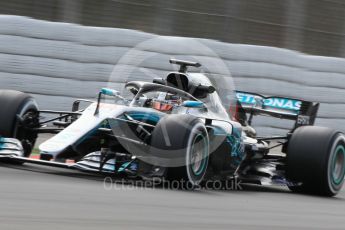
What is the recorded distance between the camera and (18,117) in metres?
8.68

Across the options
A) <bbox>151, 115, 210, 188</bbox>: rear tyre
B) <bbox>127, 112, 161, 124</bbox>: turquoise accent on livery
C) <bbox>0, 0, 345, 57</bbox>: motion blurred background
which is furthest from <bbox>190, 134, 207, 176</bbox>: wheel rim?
<bbox>0, 0, 345, 57</bbox>: motion blurred background

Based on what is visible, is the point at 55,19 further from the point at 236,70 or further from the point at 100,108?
the point at 100,108

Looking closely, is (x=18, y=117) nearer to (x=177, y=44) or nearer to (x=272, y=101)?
(x=272, y=101)

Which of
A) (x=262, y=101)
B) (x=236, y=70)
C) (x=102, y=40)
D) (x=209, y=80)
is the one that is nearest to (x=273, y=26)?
(x=236, y=70)

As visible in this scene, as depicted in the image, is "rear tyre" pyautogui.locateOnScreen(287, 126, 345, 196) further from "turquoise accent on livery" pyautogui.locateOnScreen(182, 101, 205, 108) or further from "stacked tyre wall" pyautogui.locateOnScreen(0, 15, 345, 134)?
"stacked tyre wall" pyautogui.locateOnScreen(0, 15, 345, 134)

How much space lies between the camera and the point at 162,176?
787cm

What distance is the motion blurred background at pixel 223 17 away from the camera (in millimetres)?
12781

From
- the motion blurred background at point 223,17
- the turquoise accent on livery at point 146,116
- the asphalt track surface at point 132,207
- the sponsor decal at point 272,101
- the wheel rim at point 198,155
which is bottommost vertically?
the asphalt track surface at point 132,207

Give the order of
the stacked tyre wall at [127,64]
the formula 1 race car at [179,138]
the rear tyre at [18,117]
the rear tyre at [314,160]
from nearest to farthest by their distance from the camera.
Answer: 1. the formula 1 race car at [179,138]
2. the rear tyre at [18,117]
3. the rear tyre at [314,160]
4. the stacked tyre wall at [127,64]

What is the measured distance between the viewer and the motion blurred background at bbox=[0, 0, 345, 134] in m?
12.2

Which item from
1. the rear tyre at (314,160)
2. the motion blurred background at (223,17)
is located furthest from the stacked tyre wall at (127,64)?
the rear tyre at (314,160)

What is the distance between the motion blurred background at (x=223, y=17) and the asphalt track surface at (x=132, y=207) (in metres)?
4.61

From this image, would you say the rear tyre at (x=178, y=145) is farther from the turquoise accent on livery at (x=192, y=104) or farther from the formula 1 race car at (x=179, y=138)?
the turquoise accent on livery at (x=192, y=104)

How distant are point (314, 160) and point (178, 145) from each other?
6.94 feet
